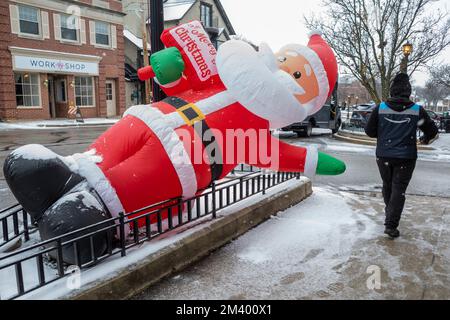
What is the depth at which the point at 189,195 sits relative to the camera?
11.8 ft

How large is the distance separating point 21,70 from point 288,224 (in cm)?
2074

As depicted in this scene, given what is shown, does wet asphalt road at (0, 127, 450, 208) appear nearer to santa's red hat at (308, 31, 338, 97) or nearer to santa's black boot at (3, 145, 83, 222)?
santa's black boot at (3, 145, 83, 222)

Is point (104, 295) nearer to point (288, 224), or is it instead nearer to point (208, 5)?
point (288, 224)

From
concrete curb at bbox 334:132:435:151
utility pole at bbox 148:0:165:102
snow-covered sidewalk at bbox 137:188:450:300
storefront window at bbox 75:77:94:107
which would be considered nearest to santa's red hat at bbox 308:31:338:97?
snow-covered sidewalk at bbox 137:188:450:300

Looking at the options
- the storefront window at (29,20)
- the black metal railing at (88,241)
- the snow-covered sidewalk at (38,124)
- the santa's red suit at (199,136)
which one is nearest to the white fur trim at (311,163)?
the santa's red suit at (199,136)

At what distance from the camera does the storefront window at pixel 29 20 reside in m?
20.8

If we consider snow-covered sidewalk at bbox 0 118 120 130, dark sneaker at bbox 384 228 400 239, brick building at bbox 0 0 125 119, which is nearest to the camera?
dark sneaker at bbox 384 228 400 239

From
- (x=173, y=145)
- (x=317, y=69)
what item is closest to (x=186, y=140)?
(x=173, y=145)

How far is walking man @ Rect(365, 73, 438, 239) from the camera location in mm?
4070

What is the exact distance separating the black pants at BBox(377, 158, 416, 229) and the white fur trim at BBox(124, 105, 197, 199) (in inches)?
85.1

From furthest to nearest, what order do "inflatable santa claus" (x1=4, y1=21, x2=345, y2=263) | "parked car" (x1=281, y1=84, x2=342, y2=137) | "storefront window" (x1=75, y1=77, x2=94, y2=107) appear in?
1. "storefront window" (x1=75, y1=77, x2=94, y2=107)
2. "parked car" (x1=281, y1=84, x2=342, y2=137)
3. "inflatable santa claus" (x1=4, y1=21, x2=345, y2=263)

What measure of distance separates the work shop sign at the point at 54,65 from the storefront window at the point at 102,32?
1.66m

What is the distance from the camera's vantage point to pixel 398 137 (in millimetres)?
4090
